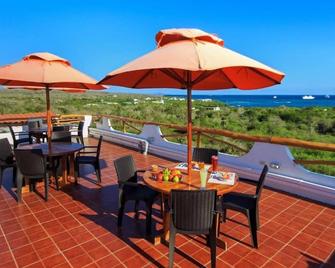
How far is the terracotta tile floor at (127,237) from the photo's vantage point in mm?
2510

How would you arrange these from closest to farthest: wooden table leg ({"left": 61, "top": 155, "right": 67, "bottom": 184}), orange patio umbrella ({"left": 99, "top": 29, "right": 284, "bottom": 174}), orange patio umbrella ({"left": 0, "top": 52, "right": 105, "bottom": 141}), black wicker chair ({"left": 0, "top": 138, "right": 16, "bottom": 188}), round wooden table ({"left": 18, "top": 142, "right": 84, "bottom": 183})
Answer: orange patio umbrella ({"left": 99, "top": 29, "right": 284, "bottom": 174}), orange patio umbrella ({"left": 0, "top": 52, "right": 105, "bottom": 141}), round wooden table ({"left": 18, "top": 142, "right": 84, "bottom": 183}), black wicker chair ({"left": 0, "top": 138, "right": 16, "bottom": 188}), wooden table leg ({"left": 61, "top": 155, "right": 67, "bottom": 184})

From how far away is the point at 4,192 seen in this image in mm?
4301

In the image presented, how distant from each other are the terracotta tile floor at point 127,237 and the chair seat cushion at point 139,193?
1.32ft

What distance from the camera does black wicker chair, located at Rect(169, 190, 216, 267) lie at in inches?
85.9

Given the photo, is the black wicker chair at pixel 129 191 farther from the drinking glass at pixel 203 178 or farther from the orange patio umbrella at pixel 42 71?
the orange patio umbrella at pixel 42 71

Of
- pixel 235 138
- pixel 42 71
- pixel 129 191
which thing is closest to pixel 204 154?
pixel 129 191

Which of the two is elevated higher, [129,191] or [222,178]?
[222,178]

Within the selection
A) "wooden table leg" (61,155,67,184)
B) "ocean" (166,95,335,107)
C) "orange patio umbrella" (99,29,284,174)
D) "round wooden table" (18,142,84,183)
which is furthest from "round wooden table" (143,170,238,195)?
"ocean" (166,95,335,107)

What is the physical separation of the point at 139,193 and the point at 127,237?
20.2 inches

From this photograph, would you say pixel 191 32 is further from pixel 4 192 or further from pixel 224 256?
pixel 4 192

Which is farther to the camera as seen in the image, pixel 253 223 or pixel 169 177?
pixel 169 177

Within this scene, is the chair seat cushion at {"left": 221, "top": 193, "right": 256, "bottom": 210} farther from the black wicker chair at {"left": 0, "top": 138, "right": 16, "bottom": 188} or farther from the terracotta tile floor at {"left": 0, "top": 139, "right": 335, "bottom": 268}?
the black wicker chair at {"left": 0, "top": 138, "right": 16, "bottom": 188}

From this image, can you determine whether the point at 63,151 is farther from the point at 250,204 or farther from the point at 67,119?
the point at 67,119

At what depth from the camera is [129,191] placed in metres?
3.22
